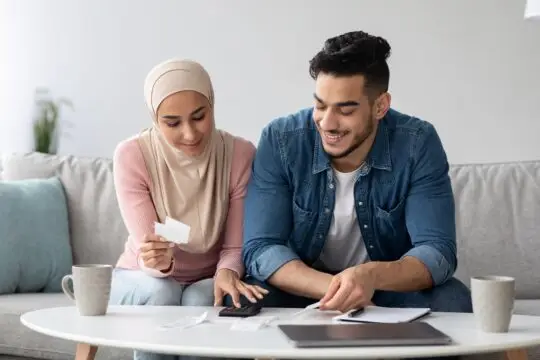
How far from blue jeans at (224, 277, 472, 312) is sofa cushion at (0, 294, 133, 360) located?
0.53m

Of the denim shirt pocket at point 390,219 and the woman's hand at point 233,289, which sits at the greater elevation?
the denim shirt pocket at point 390,219

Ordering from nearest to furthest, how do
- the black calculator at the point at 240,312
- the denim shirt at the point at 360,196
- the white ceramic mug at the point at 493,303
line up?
the white ceramic mug at the point at 493,303, the black calculator at the point at 240,312, the denim shirt at the point at 360,196

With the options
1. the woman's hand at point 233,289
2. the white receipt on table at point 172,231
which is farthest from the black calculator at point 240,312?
the white receipt on table at point 172,231

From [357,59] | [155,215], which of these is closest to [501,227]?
[357,59]

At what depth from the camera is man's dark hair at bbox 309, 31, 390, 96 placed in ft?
7.10

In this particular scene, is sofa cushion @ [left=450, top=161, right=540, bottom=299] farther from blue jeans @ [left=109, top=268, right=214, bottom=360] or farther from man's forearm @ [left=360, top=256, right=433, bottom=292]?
blue jeans @ [left=109, top=268, right=214, bottom=360]

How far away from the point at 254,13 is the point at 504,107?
109cm

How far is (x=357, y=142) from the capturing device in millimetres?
2203

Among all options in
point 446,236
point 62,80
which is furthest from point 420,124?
point 62,80

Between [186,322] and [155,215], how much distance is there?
2.23ft

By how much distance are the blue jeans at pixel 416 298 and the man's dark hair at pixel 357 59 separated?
0.51 m

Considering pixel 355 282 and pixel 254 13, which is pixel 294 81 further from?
pixel 355 282

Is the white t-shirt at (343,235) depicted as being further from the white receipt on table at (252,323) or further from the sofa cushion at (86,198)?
the sofa cushion at (86,198)

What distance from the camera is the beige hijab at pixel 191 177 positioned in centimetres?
235
